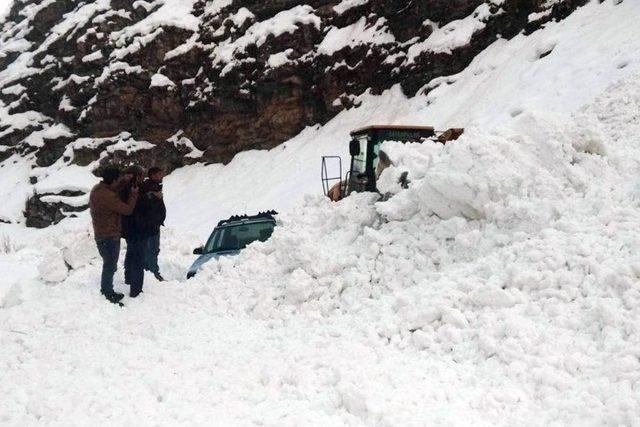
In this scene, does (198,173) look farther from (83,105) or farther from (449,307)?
(449,307)

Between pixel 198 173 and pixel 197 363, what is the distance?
22311 mm

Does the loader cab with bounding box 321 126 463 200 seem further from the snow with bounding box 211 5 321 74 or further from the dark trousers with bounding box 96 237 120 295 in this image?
the snow with bounding box 211 5 321 74

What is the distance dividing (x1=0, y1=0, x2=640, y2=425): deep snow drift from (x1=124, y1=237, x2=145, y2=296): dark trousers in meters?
0.20

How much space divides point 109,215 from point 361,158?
203 inches

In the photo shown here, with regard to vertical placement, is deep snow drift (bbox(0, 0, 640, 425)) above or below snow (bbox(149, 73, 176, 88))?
above

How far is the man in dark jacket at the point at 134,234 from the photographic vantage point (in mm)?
7309

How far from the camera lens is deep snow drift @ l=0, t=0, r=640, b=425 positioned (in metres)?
4.12

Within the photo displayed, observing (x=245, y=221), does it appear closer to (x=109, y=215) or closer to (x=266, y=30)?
(x=109, y=215)

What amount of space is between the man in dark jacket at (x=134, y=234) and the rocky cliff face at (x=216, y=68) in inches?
664

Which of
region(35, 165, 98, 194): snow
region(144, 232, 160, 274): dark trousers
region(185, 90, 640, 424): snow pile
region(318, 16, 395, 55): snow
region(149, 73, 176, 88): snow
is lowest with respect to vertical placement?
region(35, 165, 98, 194): snow

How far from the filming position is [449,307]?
500 cm

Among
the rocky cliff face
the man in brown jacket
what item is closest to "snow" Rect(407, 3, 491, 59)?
the rocky cliff face

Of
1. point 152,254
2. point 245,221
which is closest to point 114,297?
point 152,254

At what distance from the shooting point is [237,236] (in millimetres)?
9578
